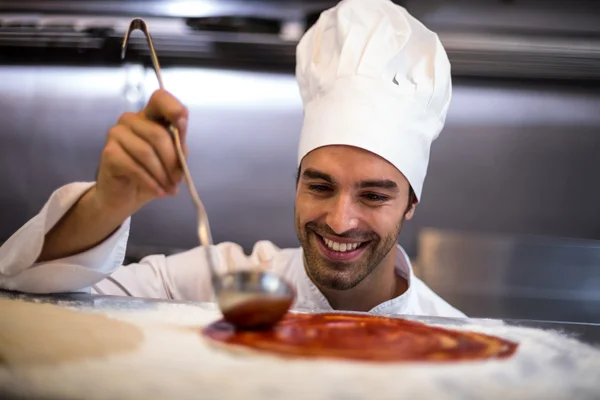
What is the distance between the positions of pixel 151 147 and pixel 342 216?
17.8 inches

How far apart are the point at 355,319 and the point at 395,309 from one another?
0.46 m

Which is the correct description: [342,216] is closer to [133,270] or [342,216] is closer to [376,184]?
[376,184]

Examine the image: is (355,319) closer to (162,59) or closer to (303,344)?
(303,344)

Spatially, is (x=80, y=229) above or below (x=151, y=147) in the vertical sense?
below

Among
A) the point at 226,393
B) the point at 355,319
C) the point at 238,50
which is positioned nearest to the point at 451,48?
the point at 238,50

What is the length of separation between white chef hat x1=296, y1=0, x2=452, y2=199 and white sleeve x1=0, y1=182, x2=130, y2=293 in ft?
1.60

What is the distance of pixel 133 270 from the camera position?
1514mm

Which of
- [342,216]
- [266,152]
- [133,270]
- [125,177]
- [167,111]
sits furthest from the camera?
[266,152]

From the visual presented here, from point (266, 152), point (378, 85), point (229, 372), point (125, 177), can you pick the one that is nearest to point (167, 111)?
point (125, 177)

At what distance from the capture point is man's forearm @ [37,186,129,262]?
3.59 feet

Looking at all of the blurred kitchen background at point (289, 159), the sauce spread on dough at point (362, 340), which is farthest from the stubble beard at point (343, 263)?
the blurred kitchen background at point (289, 159)

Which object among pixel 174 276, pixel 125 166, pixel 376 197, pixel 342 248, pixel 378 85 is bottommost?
pixel 174 276

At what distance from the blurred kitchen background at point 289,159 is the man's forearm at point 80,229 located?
1.02m

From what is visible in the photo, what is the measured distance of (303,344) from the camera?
0.79 metres
